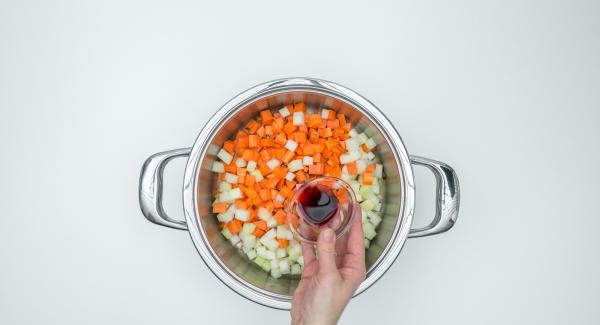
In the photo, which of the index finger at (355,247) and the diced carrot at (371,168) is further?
the diced carrot at (371,168)

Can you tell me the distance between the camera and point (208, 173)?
3.99 ft

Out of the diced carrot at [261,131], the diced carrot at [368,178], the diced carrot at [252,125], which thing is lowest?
the diced carrot at [368,178]

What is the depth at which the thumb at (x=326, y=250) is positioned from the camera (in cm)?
95

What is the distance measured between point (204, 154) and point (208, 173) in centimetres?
13

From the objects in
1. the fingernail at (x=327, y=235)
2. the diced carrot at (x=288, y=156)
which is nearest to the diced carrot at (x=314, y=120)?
the diced carrot at (x=288, y=156)

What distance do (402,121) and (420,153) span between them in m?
0.14

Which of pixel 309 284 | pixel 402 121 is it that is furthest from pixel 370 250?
pixel 402 121

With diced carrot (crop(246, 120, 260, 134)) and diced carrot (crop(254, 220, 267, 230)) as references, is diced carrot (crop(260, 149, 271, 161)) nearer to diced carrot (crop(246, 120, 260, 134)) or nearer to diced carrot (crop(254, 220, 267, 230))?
diced carrot (crop(246, 120, 260, 134))

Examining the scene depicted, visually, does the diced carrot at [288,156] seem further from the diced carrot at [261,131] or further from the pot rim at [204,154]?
the pot rim at [204,154]

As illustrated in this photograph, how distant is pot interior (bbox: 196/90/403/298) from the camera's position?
1.12 meters

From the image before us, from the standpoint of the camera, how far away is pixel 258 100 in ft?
3.73

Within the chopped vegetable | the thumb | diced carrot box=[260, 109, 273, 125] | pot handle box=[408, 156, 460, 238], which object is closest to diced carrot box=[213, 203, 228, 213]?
the chopped vegetable

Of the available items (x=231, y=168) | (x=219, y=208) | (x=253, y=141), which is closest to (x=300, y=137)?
(x=253, y=141)

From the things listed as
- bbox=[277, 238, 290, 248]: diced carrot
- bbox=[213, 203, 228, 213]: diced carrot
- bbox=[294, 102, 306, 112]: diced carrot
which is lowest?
bbox=[277, 238, 290, 248]: diced carrot
